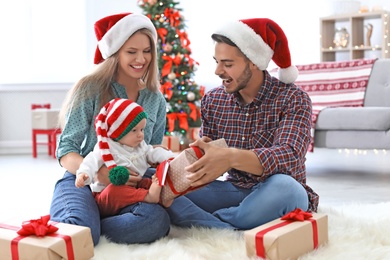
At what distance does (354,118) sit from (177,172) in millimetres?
2544

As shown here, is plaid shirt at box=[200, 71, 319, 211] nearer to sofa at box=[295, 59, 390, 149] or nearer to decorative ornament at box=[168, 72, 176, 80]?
sofa at box=[295, 59, 390, 149]

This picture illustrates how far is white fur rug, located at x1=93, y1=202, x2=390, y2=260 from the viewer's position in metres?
2.05

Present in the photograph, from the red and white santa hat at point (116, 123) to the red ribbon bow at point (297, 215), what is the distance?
61 cm

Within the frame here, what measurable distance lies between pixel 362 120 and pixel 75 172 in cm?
254

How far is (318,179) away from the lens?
440 cm

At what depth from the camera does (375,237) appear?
2.26m

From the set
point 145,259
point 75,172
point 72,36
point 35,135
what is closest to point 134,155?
point 75,172

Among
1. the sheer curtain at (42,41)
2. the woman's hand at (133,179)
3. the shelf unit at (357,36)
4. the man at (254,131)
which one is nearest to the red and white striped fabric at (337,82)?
the shelf unit at (357,36)

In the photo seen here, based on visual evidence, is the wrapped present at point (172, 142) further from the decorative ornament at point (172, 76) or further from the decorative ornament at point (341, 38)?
the decorative ornament at point (341, 38)

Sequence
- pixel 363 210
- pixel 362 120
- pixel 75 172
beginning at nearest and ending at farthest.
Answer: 1. pixel 75 172
2. pixel 363 210
3. pixel 362 120

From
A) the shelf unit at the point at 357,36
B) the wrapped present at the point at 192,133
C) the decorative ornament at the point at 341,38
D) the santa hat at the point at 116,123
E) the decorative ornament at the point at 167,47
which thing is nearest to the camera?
the santa hat at the point at 116,123

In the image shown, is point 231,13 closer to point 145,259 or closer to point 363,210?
point 363,210

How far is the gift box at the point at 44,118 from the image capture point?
6.20 metres

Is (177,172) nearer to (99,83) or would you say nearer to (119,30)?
(99,83)
